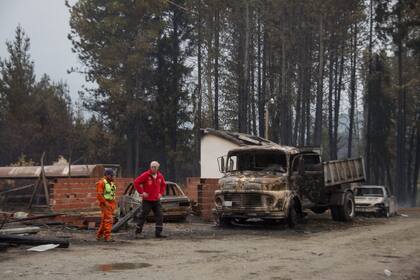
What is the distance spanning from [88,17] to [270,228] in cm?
3514

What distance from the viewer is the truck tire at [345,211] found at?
69.6 feet

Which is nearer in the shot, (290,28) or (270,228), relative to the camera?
(270,228)

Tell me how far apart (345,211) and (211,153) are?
1139 cm

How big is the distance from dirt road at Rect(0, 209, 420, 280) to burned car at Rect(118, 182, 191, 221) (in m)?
2.25

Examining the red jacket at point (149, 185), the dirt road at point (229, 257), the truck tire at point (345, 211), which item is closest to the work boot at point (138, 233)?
the dirt road at point (229, 257)

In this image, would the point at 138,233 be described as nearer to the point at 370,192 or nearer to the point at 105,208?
the point at 105,208

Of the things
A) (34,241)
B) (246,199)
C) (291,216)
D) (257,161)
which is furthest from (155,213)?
(257,161)

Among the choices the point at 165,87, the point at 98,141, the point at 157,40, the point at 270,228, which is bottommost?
the point at 270,228

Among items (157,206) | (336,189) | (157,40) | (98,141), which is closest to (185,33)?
(157,40)

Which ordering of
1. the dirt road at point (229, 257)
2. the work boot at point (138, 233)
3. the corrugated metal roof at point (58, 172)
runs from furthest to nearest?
the corrugated metal roof at point (58, 172), the work boot at point (138, 233), the dirt road at point (229, 257)

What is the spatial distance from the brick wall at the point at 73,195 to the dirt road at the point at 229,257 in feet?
16.7

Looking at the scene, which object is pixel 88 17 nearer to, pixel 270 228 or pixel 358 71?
pixel 358 71

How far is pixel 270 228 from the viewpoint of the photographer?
18484 mm

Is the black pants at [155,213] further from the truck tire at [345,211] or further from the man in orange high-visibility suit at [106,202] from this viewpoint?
the truck tire at [345,211]
